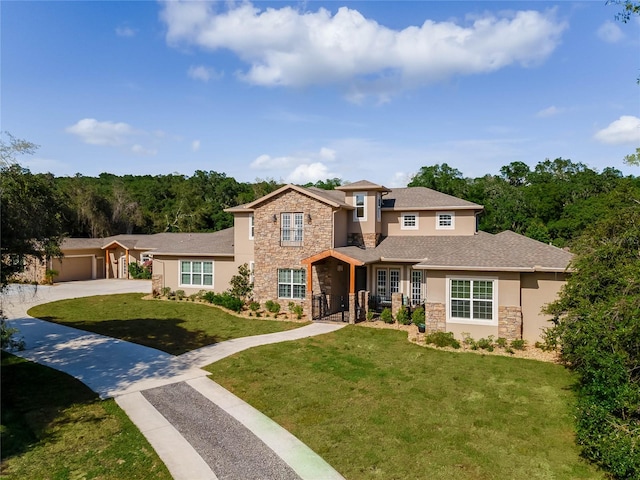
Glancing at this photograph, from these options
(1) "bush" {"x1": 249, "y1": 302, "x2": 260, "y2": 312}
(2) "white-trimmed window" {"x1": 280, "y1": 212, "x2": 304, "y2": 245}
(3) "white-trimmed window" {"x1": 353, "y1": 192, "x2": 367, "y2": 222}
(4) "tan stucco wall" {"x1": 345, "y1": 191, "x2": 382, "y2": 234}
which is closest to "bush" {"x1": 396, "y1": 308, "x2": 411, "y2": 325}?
(4) "tan stucco wall" {"x1": 345, "y1": 191, "x2": 382, "y2": 234}

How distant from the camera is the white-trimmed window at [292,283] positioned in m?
22.3

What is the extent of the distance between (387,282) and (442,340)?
6.86m

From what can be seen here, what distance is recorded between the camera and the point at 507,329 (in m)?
15.5

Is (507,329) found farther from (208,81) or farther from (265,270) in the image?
(208,81)

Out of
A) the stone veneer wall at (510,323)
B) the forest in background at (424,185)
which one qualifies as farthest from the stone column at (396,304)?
the forest in background at (424,185)

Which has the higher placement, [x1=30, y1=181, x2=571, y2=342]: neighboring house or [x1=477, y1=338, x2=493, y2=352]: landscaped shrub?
[x1=30, y1=181, x2=571, y2=342]: neighboring house

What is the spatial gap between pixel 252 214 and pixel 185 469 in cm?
1873

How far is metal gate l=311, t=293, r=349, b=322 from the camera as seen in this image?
20844mm

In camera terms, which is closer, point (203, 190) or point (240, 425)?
point (240, 425)

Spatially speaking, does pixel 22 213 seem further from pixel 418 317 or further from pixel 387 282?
pixel 387 282

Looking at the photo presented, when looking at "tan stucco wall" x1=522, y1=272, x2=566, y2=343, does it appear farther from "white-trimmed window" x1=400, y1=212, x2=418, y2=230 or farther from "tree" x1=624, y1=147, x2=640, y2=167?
"white-trimmed window" x1=400, y1=212, x2=418, y2=230

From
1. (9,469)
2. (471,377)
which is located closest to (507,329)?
(471,377)

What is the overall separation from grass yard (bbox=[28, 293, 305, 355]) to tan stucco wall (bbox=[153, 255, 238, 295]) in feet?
5.62

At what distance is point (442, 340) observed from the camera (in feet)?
51.6
